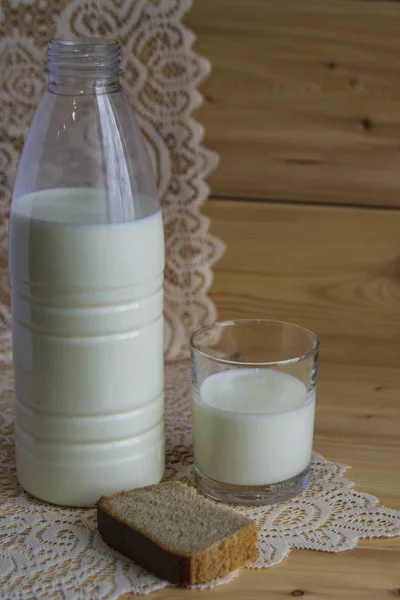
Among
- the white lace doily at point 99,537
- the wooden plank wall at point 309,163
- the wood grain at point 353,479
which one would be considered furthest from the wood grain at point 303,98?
the white lace doily at point 99,537

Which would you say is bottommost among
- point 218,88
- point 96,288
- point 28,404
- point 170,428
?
point 170,428

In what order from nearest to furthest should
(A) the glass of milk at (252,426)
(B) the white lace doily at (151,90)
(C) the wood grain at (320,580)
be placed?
(C) the wood grain at (320,580) → (A) the glass of milk at (252,426) → (B) the white lace doily at (151,90)

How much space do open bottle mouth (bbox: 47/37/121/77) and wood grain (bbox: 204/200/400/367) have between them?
0.37m

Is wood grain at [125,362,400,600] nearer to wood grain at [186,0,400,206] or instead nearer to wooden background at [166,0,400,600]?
wooden background at [166,0,400,600]

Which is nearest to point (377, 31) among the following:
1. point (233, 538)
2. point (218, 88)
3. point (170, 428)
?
point (218, 88)

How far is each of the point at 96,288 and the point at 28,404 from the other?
14 cm

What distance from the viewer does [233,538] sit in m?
0.73

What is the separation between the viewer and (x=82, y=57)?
766 millimetres

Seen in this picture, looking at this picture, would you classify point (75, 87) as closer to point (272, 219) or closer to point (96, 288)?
point (96, 288)

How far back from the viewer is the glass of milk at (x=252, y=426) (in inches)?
32.5

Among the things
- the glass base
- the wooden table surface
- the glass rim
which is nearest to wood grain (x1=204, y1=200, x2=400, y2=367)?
the wooden table surface

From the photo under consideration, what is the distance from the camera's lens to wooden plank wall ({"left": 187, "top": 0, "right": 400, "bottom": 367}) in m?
1.05

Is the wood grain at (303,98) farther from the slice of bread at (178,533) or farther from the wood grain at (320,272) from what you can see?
the slice of bread at (178,533)

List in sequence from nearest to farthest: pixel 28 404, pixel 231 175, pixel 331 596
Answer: pixel 331 596, pixel 28 404, pixel 231 175
